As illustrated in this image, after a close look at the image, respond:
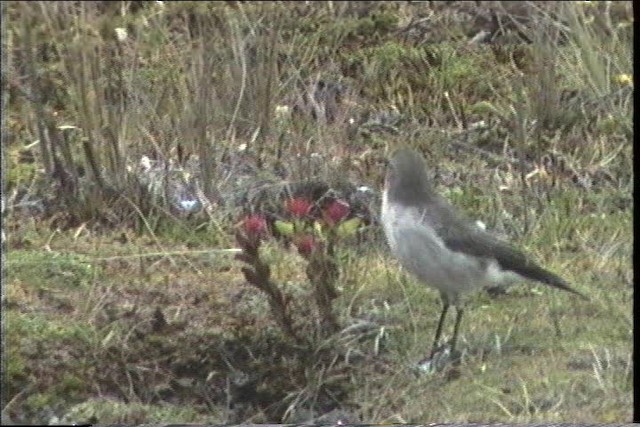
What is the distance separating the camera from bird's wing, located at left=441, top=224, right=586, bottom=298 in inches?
185

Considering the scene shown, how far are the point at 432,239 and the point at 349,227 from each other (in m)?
0.25

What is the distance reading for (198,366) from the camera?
4738 mm

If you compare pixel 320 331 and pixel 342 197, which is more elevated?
pixel 342 197

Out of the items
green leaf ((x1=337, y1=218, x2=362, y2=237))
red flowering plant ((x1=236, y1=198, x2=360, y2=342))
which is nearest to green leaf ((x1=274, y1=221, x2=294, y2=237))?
red flowering plant ((x1=236, y1=198, x2=360, y2=342))

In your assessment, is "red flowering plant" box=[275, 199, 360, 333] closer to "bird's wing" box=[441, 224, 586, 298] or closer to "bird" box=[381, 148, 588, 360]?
"bird" box=[381, 148, 588, 360]

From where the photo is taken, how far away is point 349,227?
15.5 ft

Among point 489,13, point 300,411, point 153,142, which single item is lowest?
point 300,411

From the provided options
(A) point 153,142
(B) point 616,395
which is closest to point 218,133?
(A) point 153,142

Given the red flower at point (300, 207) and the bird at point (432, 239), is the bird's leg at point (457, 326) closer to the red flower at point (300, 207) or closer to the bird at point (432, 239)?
the bird at point (432, 239)

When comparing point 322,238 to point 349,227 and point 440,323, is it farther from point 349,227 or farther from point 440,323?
point 440,323

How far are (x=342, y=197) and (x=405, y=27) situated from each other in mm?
531

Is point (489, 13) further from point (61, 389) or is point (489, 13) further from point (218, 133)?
point (61, 389)

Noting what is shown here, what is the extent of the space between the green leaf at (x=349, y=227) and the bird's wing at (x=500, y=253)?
0.25 m

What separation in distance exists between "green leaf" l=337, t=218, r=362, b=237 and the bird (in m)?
0.08
